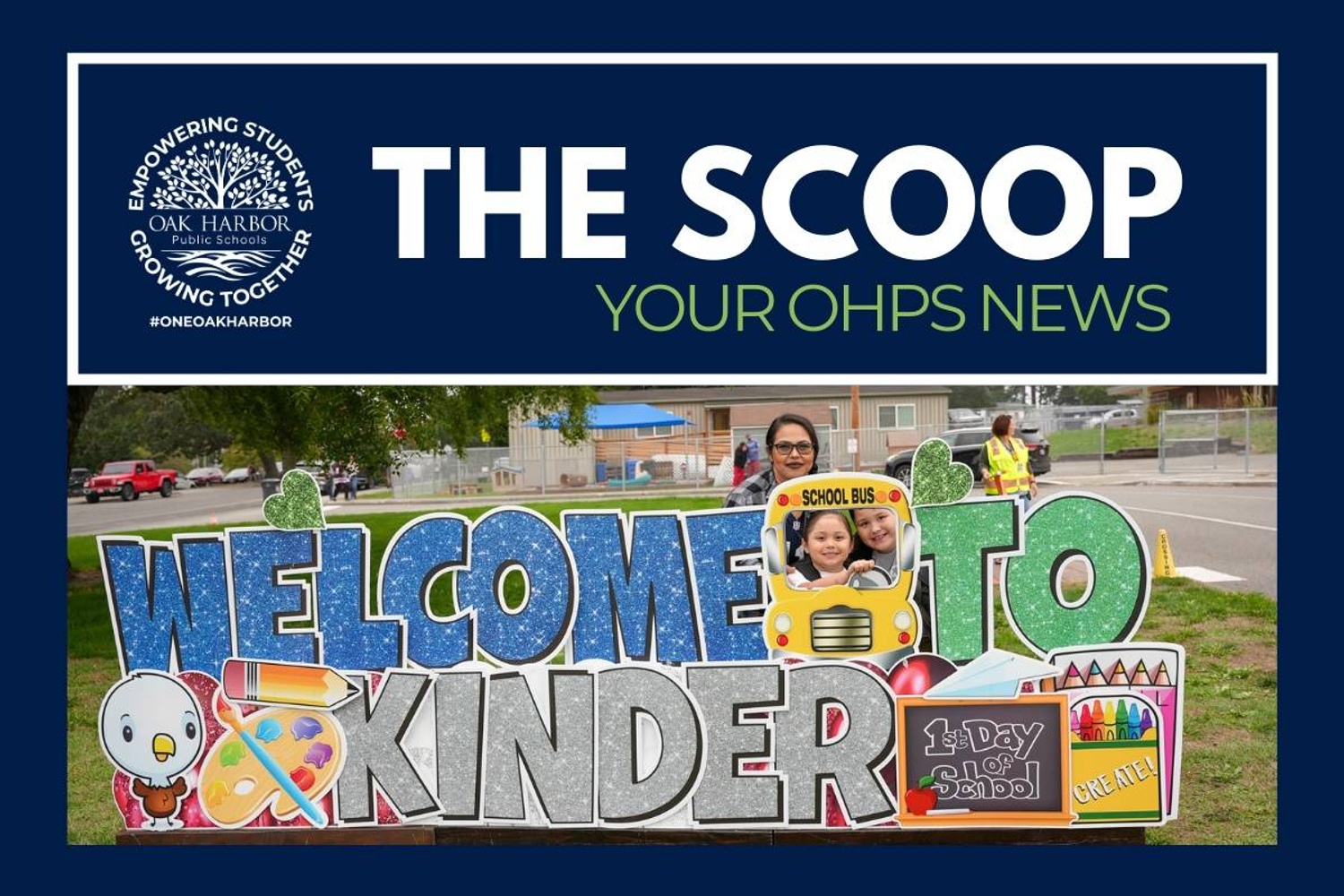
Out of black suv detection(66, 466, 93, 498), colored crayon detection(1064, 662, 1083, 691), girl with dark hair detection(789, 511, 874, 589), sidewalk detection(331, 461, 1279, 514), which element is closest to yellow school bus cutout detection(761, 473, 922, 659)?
girl with dark hair detection(789, 511, 874, 589)

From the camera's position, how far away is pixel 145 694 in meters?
6.37

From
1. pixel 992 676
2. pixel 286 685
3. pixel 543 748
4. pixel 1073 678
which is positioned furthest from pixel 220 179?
pixel 1073 678

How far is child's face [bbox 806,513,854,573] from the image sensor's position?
6129mm

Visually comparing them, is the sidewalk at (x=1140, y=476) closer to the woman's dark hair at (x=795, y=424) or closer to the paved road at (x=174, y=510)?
the woman's dark hair at (x=795, y=424)

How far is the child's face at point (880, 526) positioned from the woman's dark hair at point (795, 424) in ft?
0.98

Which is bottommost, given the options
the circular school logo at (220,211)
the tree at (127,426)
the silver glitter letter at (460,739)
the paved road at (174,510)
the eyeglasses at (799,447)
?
the silver glitter letter at (460,739)

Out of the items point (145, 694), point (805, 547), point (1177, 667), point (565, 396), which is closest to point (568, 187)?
point (565, 396)

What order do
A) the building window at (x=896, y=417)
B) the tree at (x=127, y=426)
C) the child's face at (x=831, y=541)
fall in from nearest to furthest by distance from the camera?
the building window at (x=896, y=417), the child's face at (x=831, y=541), the tree at (x=127, y=426)

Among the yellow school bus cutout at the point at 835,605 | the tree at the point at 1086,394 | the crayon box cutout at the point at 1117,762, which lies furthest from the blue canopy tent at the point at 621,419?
the crayon box cutout at the point at 1117,762

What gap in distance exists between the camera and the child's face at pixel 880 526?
6113mm

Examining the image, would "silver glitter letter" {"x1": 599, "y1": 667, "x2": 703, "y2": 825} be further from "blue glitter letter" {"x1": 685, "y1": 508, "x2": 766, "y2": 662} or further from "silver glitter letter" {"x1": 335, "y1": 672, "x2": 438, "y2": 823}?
"silver glitter letter" {"x1": 335, "y1": 672, "x2": 438, "y2": 823}

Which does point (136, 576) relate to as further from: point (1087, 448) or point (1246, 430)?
point (1246, 430)

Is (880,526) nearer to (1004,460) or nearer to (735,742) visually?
(1004,460)

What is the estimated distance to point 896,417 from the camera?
238 inches
